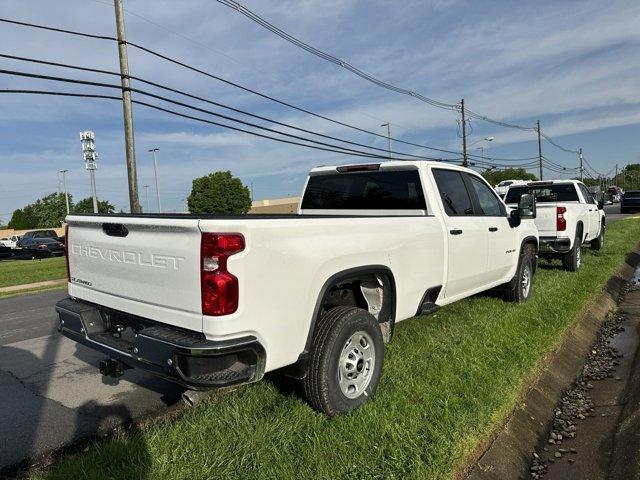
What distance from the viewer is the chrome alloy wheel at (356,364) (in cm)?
360

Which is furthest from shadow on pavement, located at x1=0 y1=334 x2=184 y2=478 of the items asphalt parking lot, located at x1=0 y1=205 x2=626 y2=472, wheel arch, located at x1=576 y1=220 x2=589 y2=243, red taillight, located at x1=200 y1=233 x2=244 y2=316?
wheel arch, located at x1=576 y1=220 x2=589 y2=243

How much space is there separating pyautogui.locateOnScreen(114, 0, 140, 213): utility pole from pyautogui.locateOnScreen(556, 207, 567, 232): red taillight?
41.6 ft

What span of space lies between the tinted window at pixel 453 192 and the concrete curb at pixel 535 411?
5.57 ft

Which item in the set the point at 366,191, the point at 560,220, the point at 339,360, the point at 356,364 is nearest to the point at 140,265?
the point at 339,360

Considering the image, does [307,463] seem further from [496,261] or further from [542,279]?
[542,279]

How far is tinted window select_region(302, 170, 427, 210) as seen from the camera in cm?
501

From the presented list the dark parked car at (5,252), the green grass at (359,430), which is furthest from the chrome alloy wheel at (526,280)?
the dark parked car at (5,252)

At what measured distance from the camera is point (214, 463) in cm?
293

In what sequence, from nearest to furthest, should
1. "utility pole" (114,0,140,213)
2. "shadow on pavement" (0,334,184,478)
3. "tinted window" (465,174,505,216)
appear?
"shadow on pavement" (0,334,184,478) → "tinted window" (465,174,505,216) → "utility pole" (114,0,140,213)

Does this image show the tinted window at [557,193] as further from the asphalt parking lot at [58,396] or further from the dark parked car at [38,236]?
the dark parked car at [38,236]

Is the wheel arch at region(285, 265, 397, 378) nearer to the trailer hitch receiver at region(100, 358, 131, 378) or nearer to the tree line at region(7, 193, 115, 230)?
the trailer hitch receiver at region(100, 358, 131, 378)

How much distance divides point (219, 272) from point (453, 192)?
3.28m

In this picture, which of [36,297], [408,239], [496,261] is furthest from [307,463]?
[36,297]

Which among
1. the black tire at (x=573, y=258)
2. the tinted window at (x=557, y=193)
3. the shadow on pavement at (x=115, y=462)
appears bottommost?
the shadow on pavement at (x=115, y=462)
